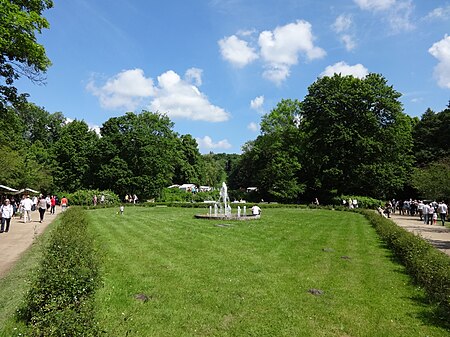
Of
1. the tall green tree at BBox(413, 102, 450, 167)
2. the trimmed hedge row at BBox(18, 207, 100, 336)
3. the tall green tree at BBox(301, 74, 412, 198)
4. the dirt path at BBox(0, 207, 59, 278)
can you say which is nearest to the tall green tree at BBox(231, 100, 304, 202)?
the tall green tree at BBox(301, 74, 412, 198)

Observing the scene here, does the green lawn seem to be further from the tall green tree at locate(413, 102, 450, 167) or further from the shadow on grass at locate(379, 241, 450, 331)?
the tall green tree at locate(413, 102, 450, 167)

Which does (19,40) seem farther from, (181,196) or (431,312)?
(181,196)

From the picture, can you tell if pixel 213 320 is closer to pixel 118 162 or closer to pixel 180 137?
pixel 118 162

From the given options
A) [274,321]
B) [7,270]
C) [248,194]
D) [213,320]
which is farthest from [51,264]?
[248,194]

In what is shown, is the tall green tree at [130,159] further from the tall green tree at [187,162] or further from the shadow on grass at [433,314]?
the shadow on grass at [433,314]

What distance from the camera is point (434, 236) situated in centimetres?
1942

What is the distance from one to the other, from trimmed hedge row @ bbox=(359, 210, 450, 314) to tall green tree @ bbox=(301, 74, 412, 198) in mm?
34509

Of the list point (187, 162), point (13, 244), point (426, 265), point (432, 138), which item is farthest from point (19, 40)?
point (187, 162)

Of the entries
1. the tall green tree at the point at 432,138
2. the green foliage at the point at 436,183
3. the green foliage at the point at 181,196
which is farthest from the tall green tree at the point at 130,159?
the tall green tree at the point at 432,138

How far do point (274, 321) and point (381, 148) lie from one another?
44912mm

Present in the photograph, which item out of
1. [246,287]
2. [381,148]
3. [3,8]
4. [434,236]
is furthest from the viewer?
[381,148]

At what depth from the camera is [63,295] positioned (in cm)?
618

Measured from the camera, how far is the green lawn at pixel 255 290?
23.0 feet

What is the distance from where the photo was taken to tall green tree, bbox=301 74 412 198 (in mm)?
47656
